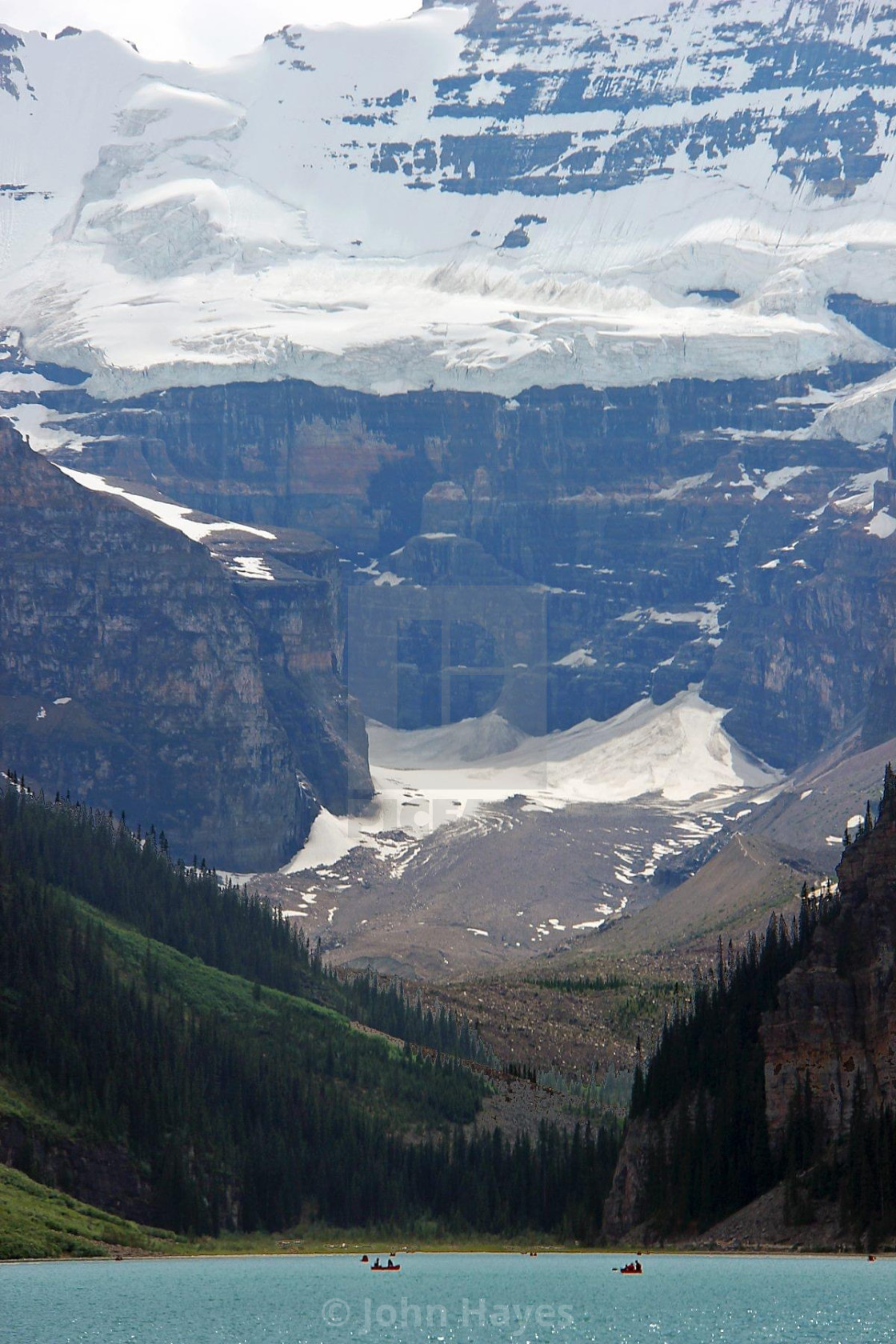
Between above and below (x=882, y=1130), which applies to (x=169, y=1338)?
below

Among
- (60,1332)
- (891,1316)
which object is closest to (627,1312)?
(891,1316)

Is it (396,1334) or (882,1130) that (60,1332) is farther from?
(882,1130)

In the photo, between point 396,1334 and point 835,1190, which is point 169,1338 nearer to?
point 396,1334

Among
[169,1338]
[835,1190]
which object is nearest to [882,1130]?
[835,1190]

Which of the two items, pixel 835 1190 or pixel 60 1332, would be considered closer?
pixel 60 1332

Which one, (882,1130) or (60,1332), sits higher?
(882,1130)

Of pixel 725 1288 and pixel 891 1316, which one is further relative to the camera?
pixel 725 1288

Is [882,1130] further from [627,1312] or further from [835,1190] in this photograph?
[627,1312]

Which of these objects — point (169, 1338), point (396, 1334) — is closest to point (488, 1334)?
point (396, 1334)

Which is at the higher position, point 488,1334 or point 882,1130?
point 882,1130
